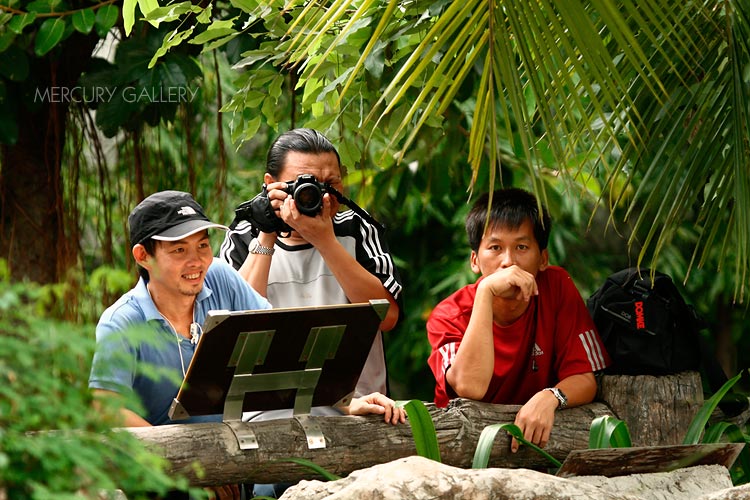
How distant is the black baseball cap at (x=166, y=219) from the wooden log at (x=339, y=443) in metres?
0.50

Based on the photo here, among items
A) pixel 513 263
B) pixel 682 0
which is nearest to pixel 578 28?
pixel 682 0

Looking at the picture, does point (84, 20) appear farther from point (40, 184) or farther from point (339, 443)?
point (339, 443)

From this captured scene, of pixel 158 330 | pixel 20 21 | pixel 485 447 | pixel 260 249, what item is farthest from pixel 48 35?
pixel 485 447

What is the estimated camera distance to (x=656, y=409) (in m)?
3.07

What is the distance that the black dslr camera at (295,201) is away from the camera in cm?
307

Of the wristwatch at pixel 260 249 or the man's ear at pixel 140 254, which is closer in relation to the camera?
the man's ear at pixel 140 254

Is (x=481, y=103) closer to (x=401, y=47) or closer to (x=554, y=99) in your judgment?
(x=554, y=99)

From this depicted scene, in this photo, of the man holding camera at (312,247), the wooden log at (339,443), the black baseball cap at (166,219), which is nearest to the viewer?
the wooden log at (339,443)

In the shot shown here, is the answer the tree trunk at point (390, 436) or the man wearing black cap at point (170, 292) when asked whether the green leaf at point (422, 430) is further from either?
the man wearing black cap at point (170, 292)

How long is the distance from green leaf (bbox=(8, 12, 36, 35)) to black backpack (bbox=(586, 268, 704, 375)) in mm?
2011

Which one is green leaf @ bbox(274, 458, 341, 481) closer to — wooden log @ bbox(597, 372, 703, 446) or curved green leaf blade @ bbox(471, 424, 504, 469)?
curved green leaf blade @ bbox(471, 424, 504, 469)

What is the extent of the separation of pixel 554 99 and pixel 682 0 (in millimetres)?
749

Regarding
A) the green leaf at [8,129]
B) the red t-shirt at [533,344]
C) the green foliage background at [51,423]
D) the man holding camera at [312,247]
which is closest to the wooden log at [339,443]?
the red t-shirt at [533,344]

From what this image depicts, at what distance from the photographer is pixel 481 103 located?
8.00ft
